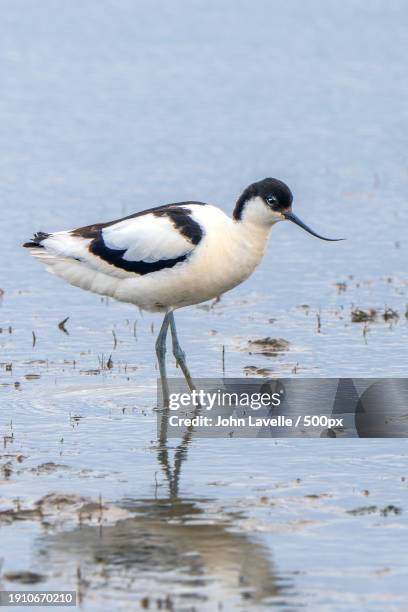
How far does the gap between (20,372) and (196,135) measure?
426 inches

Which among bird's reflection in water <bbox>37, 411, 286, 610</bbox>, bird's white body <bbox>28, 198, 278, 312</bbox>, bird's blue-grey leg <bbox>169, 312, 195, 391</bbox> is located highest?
bird's white body <bbox>28, 198, 278, 312</bbox>

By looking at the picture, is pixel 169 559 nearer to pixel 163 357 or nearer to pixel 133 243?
pixel 163 357

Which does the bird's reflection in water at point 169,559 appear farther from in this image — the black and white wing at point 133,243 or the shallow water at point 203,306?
the black and white wing at point 133,243

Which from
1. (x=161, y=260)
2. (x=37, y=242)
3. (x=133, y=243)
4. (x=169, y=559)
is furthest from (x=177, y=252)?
(x=169, y=559)

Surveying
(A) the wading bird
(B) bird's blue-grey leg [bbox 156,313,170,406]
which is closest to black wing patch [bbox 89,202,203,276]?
(A) the wading bird

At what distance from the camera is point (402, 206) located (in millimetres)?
18359

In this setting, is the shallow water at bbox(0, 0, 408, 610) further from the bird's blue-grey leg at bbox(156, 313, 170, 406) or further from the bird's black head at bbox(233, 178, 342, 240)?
the bird's black head at bbox(233, 178, 342, 240)

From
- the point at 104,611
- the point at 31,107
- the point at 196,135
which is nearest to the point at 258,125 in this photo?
the point at 196,135

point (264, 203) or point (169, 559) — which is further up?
point (264, 203)

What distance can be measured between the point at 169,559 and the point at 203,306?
6.65 m

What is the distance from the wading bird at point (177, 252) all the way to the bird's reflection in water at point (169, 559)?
8.69 ft

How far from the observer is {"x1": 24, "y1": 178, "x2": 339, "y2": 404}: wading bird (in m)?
10.7

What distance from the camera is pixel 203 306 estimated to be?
14.0 meters

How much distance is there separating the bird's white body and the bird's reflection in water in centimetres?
264
